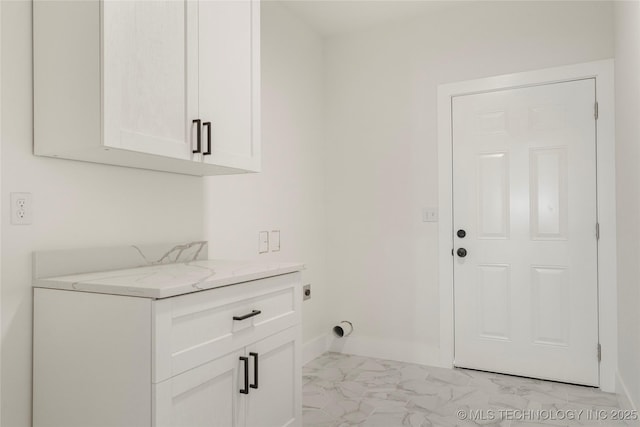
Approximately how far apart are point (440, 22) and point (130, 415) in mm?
3013

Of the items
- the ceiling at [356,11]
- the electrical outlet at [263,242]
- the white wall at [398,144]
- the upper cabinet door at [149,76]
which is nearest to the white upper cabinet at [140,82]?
the upper cabinet door at [149,76]

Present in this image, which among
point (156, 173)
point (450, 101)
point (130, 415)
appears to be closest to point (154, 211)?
point (156, 173)

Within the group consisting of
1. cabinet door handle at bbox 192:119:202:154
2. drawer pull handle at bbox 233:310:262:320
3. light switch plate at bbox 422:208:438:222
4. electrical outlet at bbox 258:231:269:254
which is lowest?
drawer pull handle at bbox 233:310:262:320

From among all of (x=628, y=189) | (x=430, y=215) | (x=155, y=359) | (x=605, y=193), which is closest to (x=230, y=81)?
(x=155, y=359)

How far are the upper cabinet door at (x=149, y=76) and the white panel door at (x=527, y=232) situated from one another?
2.02 metres

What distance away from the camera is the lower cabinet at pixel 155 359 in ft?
4.00

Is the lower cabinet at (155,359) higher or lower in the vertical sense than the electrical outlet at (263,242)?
lower

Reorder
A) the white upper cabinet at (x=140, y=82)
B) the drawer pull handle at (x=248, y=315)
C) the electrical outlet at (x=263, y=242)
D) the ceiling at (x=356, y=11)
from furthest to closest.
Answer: the ceiling at (x=356, y=11)
the electrical outlet at (x=263, y=242)
the drawer pull handle at (x=248, y=315)
the white upper cabinet at (x=140, y=82)

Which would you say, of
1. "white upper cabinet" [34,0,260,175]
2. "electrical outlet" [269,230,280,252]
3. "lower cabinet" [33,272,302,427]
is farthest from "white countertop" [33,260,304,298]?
"electrical outlet" [269,230,280,252]

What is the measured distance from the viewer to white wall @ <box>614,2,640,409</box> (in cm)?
197

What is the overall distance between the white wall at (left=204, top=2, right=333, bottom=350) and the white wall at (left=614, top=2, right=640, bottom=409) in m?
1.92

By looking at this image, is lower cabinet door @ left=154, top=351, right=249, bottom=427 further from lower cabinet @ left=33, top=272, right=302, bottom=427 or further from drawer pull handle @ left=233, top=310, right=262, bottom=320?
drawer pull handle @ left=233, top=310, right=262, bottom=320

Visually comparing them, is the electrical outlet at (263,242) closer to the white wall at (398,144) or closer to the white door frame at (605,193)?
the white wall at (398,144)

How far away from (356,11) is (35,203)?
2.44 metres
